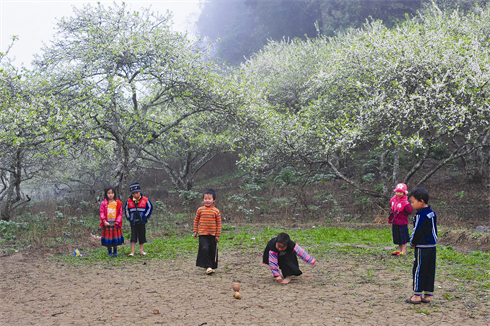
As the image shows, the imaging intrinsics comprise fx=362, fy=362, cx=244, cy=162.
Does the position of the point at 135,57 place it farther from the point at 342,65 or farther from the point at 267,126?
the point at 342,65

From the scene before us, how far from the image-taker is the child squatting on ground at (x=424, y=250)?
5332 mm

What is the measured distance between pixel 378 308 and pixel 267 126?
43.8 ft

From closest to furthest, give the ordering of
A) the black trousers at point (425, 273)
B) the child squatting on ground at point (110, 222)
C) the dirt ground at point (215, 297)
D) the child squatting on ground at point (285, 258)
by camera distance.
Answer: the dirt ground at point (215, 297) → the black trousers at point (425, 273) → the child squatting on ground at point (285, 258) → the child squatting on ground at point (110, 222)

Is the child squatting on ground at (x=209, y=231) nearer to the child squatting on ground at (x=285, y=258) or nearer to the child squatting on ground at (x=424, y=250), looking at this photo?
Result: the child squatting on ground at (x=285, y=258)

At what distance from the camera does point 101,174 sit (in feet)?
102

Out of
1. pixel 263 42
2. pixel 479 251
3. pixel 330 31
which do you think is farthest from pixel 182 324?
pixel 263 42

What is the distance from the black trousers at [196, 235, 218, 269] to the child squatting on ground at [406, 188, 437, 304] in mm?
3924

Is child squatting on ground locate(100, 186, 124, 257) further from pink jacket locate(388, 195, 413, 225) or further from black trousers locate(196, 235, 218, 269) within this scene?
pink jacket locate(388, 195, 413, 225)

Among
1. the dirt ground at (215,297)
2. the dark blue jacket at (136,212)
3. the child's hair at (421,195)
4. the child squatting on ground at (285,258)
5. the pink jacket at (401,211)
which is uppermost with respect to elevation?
the child's hair at (421,195)

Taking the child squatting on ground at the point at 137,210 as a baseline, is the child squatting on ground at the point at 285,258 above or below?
below

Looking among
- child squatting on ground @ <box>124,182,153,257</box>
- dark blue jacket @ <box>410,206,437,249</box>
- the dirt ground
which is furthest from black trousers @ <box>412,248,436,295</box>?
child squatting on ground @ <box>124,182,153,257</box>

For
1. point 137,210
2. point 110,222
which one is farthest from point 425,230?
point 110,222

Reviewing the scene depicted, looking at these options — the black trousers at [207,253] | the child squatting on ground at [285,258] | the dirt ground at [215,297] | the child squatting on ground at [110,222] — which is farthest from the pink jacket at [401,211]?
the child squatting on ground at [110,222]

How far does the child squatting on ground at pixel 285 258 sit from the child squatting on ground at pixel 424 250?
1869 mm
